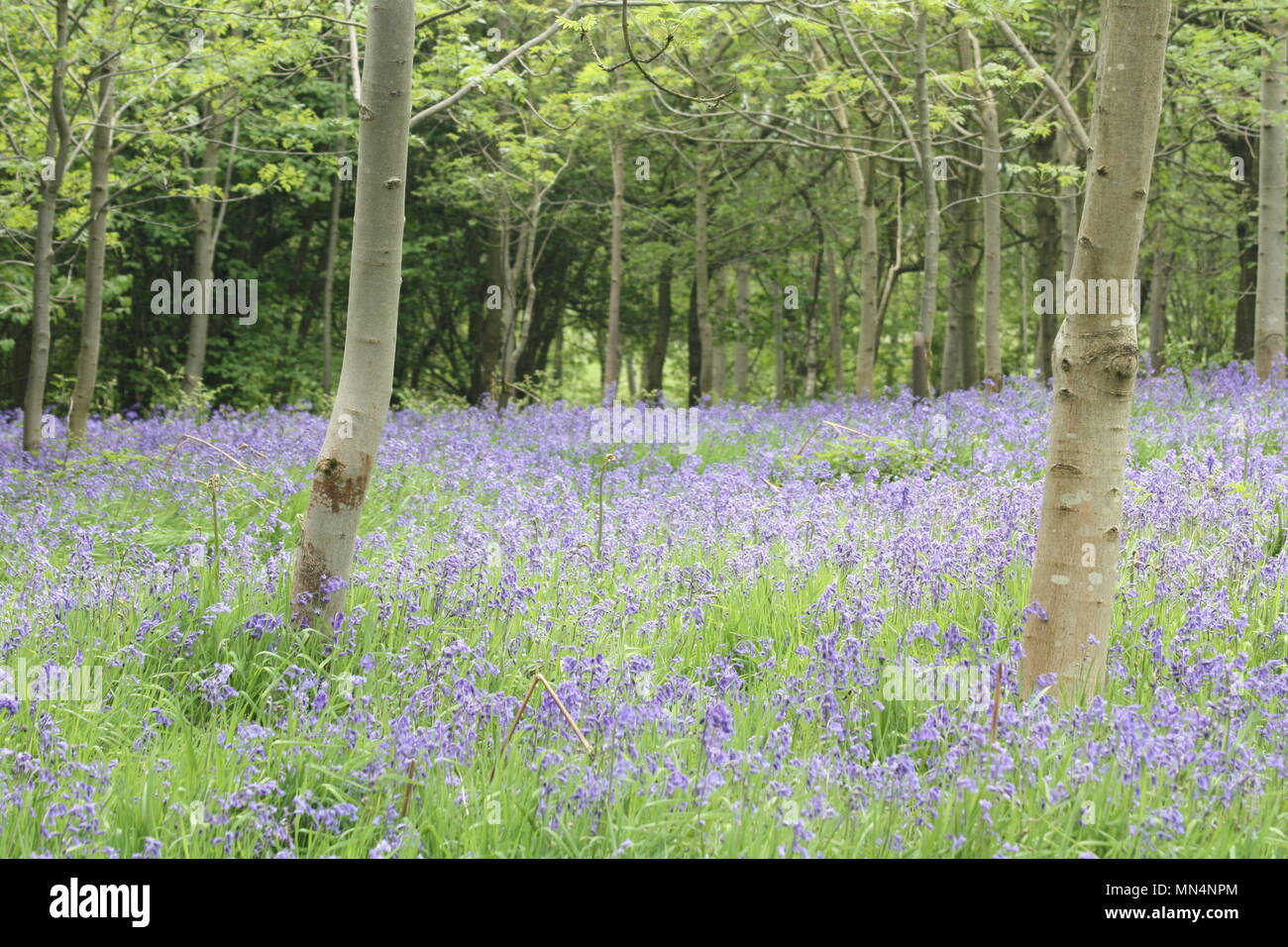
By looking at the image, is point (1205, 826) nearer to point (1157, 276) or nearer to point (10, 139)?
point (10, 139)

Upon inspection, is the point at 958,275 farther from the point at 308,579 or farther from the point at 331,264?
the point at 308,579

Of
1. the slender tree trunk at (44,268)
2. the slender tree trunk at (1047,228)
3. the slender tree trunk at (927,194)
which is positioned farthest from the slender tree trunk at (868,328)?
the slender tree trunk at (44,268)

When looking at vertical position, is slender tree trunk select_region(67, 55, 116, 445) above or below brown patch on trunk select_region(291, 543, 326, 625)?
above

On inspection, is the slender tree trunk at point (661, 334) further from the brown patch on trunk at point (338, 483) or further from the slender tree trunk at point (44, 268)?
the brown patch on trunk at point (338, 483)

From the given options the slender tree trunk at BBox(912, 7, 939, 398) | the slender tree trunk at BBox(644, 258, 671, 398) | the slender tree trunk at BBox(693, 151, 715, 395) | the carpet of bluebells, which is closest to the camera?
the carpet of bluebells

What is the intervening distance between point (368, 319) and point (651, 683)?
1.96m

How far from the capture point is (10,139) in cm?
1020

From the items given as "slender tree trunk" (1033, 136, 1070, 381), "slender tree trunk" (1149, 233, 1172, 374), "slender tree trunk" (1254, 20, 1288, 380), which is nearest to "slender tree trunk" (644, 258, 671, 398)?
"slender tree trunk" (1033, 136, 1070, 381)

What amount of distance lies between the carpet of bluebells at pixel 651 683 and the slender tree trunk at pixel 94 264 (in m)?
3.06

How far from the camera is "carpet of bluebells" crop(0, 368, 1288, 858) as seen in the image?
3117 mm

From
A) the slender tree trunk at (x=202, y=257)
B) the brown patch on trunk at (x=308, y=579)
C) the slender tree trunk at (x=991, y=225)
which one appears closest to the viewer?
the brown patch on trunk at (x=308, y=579)

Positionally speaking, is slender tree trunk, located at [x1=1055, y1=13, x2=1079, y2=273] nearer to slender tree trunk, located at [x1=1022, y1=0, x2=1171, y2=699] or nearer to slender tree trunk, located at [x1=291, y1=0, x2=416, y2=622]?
slender tree trunk, located at [x1=1022, y1=0, x2=1171, y2=699]

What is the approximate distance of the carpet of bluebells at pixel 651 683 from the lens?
123 inches

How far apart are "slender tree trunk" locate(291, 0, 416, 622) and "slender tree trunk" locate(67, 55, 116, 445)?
667 cm
